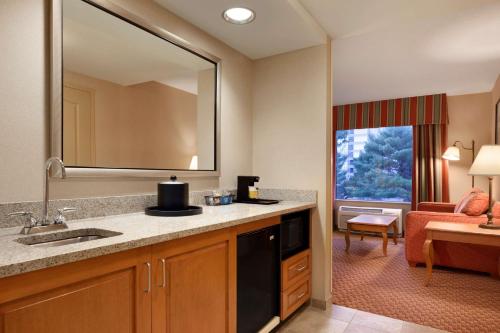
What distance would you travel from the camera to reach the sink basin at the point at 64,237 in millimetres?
1271

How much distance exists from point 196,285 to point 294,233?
42.1 inches

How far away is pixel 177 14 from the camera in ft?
7.13

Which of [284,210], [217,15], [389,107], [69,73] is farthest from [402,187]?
[69,73]

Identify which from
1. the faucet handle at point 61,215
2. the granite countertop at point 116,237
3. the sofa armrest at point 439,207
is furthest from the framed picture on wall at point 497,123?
the faucet handle at point 61,215

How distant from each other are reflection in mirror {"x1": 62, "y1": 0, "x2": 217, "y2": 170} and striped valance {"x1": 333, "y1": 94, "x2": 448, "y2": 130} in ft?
13.4

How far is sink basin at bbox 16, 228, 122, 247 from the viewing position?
1271mm

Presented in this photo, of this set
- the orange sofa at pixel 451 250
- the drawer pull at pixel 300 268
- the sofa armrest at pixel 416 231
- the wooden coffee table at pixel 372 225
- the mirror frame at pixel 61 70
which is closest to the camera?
the mirror frame at pixel 61 70

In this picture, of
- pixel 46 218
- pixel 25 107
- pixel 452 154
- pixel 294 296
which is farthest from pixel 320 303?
pixel 452 154

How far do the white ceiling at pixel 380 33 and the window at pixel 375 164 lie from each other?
1505 mm

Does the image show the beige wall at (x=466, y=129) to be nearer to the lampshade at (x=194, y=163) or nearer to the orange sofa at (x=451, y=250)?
the orange sofa at (x=451, y=250)

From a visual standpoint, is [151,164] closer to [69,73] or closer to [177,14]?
[69,73]

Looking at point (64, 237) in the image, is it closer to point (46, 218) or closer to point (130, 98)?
point (46, 218)

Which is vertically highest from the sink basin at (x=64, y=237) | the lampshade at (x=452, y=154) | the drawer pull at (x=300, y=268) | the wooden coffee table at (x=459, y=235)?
the lampshade at (x=452, y=154)

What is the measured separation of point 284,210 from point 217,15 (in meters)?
1.42
